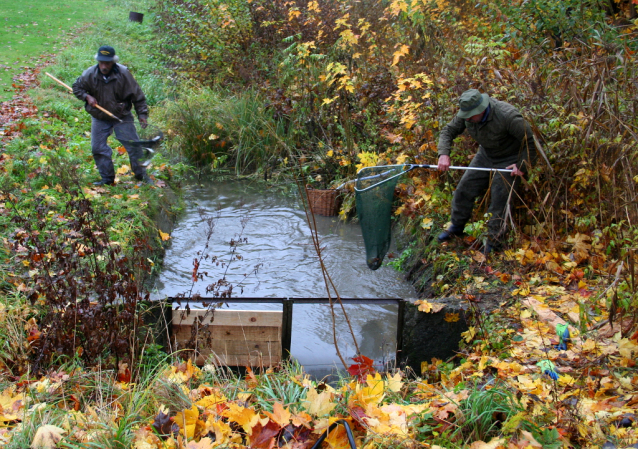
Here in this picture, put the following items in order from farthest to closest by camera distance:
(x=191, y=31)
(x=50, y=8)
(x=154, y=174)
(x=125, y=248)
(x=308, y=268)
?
(x=50, y=8), (x=191, y=31), (x=154, y=174), (x=308, y=268), (x=125, y=248)

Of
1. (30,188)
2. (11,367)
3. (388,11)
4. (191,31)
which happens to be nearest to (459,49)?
(388,11)

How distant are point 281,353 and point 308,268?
2.09m

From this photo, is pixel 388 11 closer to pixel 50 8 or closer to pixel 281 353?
pixel 281 353

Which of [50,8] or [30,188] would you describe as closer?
[30,188]

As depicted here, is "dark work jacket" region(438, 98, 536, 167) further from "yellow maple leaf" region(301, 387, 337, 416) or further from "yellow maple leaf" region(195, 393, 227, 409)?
"yellow maple leaf" region(195, 393, 227, 409)

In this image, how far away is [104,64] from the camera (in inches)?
290

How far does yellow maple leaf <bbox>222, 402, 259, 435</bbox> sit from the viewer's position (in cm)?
262

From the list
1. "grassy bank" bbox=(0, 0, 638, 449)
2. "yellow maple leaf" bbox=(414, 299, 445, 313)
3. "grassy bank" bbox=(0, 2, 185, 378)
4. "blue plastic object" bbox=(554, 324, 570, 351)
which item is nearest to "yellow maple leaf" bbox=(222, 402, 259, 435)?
"grassy bank" bbox=(0, 0, 638, 449)

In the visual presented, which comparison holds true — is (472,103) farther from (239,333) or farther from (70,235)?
(70,235)

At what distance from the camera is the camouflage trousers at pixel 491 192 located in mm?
5516

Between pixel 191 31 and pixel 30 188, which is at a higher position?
pixel 191 31

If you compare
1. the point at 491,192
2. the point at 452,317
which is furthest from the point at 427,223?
the point at 452,317

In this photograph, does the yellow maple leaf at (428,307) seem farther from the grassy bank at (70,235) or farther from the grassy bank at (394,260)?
the grassy bank at (70,235)

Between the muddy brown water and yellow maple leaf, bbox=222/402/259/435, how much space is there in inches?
69.0
